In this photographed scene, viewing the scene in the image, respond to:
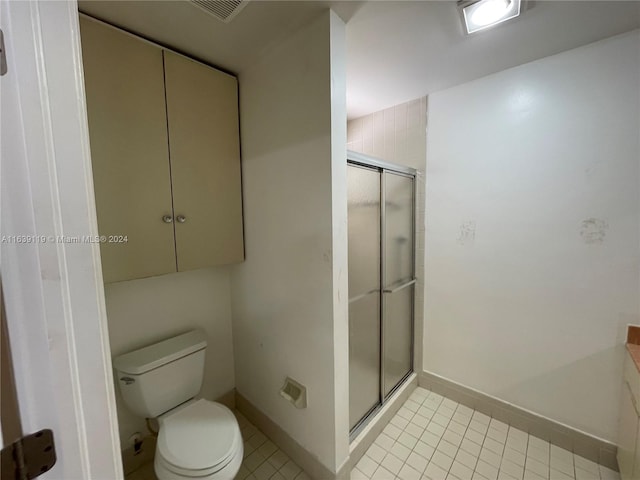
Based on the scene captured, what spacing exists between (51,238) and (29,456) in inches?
14.2

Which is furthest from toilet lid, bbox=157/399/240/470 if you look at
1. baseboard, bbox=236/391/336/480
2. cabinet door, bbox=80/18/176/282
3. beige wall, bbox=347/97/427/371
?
beige wall, bbox=347/97/427/371

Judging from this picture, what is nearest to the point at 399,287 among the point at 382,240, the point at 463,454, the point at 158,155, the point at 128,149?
the point at 382,240

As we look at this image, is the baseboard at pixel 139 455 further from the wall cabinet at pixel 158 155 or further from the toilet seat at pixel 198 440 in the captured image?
the wall cabinet at pixel 158 155

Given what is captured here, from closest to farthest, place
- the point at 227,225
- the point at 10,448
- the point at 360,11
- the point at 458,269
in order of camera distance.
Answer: the point at 10,448 → the point at 360,11 → the point at 227,225 → the point at 458,269

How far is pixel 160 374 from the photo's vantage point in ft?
4.57

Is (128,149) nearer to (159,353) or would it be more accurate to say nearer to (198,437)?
(159,353)

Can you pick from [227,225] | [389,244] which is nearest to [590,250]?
[389,244]

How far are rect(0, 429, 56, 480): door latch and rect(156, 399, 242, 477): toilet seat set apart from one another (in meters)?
0.88

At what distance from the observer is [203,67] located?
143 cm

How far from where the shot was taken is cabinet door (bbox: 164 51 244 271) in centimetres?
136

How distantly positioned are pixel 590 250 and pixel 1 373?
2.23 metres

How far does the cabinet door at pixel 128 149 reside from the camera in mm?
1121

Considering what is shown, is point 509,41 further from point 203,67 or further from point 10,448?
point 10,448

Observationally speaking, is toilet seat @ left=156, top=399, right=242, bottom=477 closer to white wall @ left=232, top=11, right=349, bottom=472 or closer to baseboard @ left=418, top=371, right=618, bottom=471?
white wall @ left=232, top=11, right=349, bottom=472
